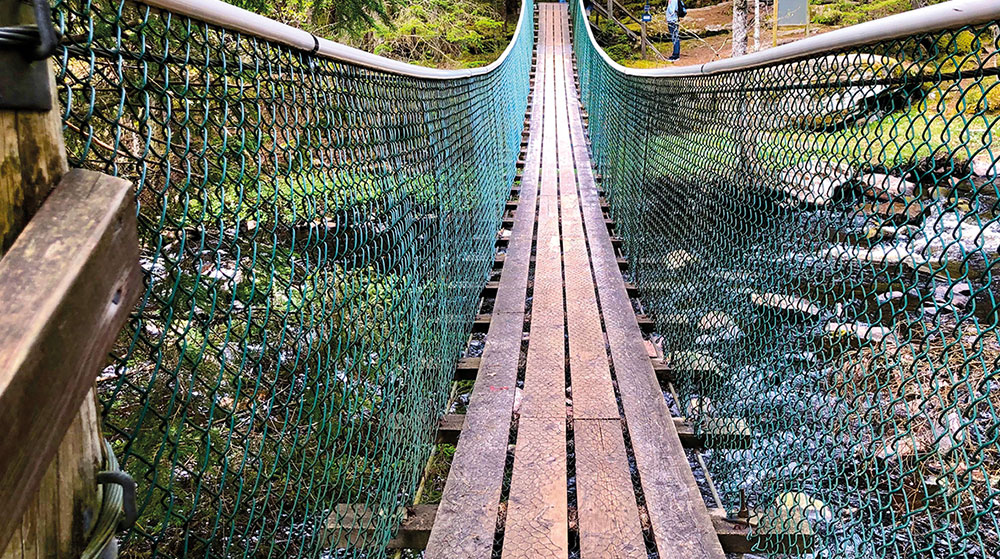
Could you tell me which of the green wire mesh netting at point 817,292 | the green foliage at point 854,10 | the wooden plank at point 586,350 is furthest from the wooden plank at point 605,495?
the green foliage at point 854,10

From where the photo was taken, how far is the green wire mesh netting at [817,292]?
3.89ft

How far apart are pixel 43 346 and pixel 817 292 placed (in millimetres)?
1566

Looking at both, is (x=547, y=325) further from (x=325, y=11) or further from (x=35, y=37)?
(x=325, y=11)

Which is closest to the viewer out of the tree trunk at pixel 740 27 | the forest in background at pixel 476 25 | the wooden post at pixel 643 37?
the forest in background at pixel 476 25

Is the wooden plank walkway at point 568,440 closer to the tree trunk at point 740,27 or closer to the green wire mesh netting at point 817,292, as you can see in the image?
the green wire mesh netting at point 817,292

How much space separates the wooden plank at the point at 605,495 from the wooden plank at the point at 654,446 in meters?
0.07

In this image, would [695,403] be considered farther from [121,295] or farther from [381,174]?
[121,295]

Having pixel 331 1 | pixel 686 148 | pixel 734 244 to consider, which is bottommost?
pixel 734 244

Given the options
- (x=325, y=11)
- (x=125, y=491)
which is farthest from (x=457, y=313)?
(x=325, y=11)

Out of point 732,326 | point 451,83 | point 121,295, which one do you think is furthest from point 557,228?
point 121,295

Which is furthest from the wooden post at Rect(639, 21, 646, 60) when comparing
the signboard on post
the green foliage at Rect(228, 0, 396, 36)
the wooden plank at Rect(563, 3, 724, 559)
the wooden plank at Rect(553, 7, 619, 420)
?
the wooden plank at Rect(563, 3, 724, 559)

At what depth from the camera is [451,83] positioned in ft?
9.78

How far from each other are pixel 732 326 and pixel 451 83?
1.67 metres

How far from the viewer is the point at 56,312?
1.65ft
